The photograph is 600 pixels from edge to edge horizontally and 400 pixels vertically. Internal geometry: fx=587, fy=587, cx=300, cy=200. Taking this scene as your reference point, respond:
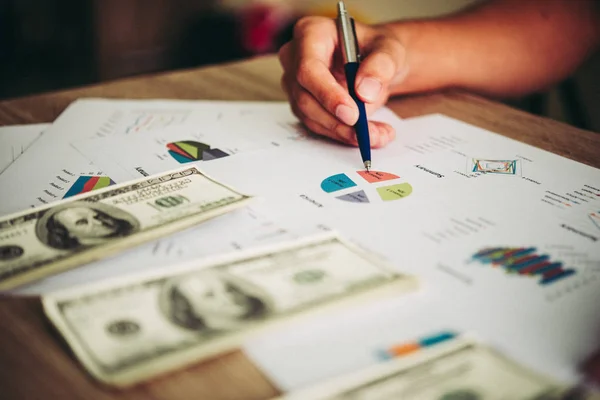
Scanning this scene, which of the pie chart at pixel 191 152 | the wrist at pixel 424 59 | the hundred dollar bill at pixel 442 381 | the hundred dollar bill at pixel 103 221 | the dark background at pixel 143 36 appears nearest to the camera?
the hundred dollar bill at pixel 442 381

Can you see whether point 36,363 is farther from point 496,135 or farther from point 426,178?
point 496,135

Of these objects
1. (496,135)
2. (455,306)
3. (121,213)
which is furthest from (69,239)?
(496,135)

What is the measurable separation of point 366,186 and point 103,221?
0.27 metres

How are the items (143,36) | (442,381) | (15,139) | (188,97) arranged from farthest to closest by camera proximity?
(143,36) → (188,97) → (15,139) → (442,381)

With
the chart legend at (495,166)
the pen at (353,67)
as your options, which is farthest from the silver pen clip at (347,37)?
the chart legend at (495,166)

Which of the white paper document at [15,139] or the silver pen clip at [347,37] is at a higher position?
the silver pen clip at [347,37]

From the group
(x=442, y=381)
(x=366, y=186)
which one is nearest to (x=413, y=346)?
(x=442, y=381)

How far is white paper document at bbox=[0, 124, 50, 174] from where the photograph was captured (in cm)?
68

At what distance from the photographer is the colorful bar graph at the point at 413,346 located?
0.38m

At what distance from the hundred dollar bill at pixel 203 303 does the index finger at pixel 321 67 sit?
29 cm

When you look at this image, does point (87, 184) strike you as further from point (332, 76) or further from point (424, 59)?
point (424, 59)

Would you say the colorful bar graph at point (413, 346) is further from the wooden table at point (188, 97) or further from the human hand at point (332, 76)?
the human hand at point (332, 76)

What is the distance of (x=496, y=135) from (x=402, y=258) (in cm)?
37

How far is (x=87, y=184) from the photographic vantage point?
24.5 inches
